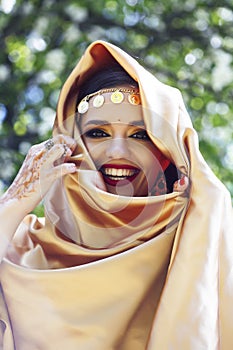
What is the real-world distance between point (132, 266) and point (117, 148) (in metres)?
0.22

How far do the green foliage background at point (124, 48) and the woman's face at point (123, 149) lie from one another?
1961mm

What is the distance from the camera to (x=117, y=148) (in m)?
1.46

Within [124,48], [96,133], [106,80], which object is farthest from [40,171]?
[124,48]

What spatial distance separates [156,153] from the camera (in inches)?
59.1

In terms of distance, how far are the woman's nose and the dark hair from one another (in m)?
0.12

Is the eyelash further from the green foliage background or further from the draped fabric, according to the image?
the green foliage background

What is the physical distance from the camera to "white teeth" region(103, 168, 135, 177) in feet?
4.84

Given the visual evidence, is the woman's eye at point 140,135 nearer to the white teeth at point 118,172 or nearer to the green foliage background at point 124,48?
the white teeth at point 118,172

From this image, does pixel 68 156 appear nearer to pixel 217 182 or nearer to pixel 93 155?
pixel 93 155

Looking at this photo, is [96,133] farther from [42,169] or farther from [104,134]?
[42,169]

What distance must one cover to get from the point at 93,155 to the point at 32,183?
0.13m

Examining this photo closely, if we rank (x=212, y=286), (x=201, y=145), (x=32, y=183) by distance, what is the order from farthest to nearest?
(x=201, y=145) < (x=32, y=183) < (x=212, y=286)

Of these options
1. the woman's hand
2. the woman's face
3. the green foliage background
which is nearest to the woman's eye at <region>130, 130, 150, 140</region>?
the woman's face

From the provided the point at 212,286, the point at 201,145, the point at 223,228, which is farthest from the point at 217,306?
the point at 201,145
